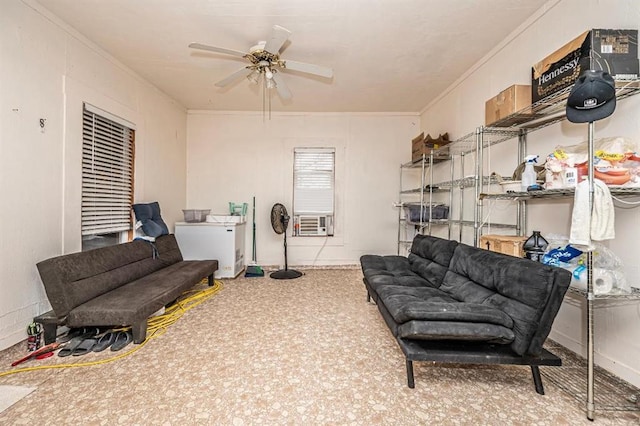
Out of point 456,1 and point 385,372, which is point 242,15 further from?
point 385,372

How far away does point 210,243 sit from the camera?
13.6ft

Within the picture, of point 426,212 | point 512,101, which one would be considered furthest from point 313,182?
point 512,101

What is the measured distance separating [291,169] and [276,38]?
9.14 ft

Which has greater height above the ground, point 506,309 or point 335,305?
point 506,309

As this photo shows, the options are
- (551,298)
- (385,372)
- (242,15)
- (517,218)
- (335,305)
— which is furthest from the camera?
(335,305)

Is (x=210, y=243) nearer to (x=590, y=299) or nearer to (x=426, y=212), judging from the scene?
(x=426, y=212)

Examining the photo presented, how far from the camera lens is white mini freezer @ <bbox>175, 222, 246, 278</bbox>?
413 cm

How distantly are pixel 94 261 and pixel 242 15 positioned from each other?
2518 mm

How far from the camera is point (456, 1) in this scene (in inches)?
86.7

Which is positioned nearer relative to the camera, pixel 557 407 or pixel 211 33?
pixel 557 407

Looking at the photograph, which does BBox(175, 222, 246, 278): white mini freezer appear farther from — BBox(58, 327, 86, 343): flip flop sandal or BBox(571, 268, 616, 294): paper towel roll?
BBox(571, 268, 616, 294): paper towel roll

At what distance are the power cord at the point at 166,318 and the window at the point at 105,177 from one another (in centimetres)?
110

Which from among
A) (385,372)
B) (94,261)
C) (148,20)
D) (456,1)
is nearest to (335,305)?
(385,372)

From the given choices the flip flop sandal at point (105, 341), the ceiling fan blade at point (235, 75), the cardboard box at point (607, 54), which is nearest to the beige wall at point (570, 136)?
the cardboard box at point (607, 54)
